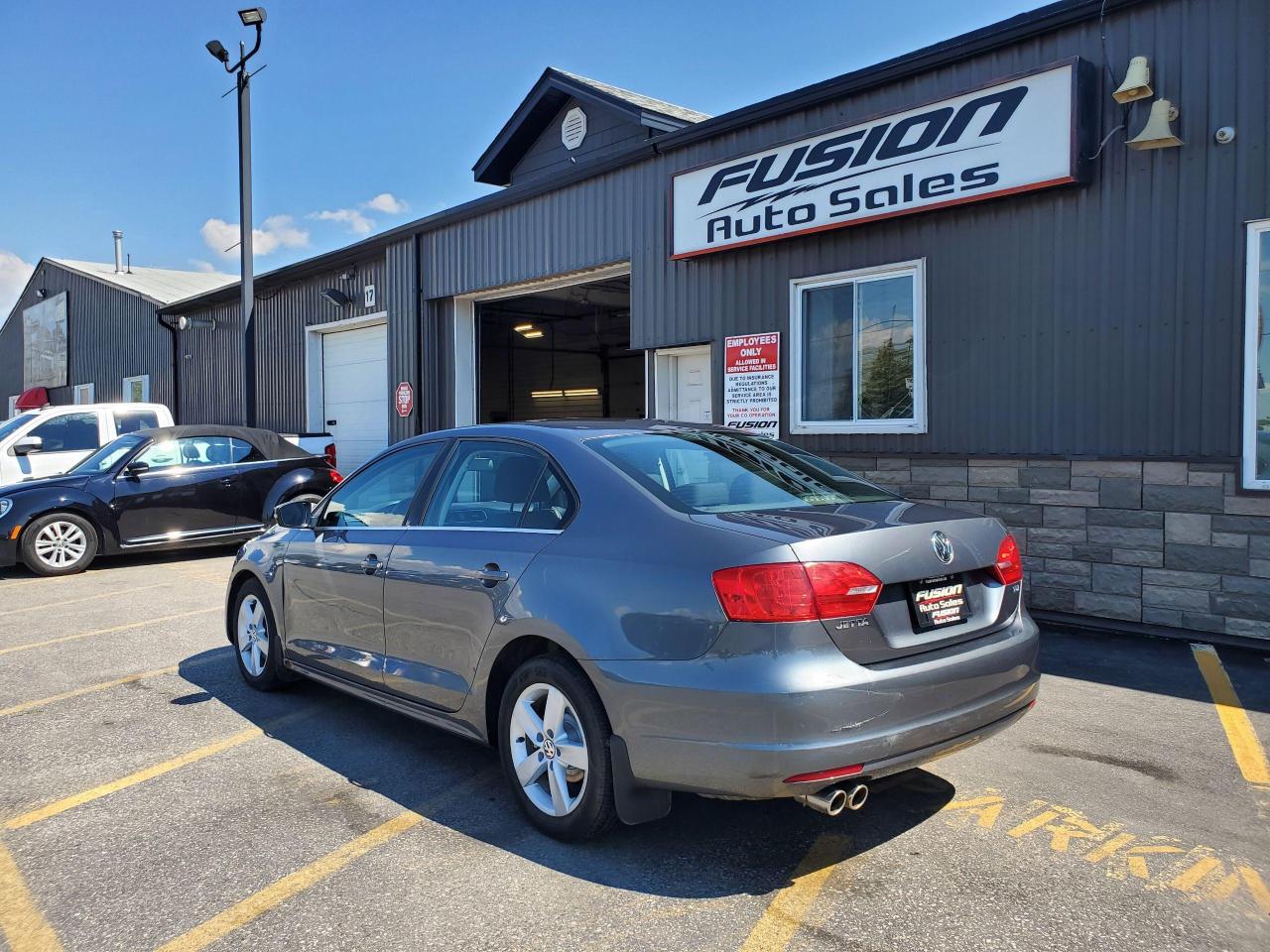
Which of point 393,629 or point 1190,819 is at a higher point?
point 393,629

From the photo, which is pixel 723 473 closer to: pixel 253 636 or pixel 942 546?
pixel 942 546

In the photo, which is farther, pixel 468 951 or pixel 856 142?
pixel 856 142

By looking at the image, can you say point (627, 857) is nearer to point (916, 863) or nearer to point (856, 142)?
point (916, 863)

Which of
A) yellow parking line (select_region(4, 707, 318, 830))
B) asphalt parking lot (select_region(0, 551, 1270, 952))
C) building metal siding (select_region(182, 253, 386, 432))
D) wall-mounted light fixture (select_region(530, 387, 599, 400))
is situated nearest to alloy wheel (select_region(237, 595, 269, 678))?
asphalt parking lot (select_region(0, 551, 1270, 952))

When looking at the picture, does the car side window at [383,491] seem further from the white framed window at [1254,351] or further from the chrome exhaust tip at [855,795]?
the white framed window at [1254,351]

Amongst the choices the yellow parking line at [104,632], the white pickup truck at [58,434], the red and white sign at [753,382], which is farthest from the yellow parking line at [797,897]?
the white pickup truck at [58,434]

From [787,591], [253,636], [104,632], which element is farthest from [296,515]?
[787,591]

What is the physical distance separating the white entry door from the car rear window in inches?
234

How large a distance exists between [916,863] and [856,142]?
21.7ft

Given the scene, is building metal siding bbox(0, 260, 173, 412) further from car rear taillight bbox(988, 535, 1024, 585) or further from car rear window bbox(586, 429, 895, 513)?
car rear taillight bbox(988, 535, 1024, 585)

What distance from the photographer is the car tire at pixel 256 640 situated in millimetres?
5199

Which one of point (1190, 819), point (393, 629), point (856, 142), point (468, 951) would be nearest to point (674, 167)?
point (856, 142)

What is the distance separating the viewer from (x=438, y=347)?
1383cm

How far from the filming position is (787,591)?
2.86 metres
